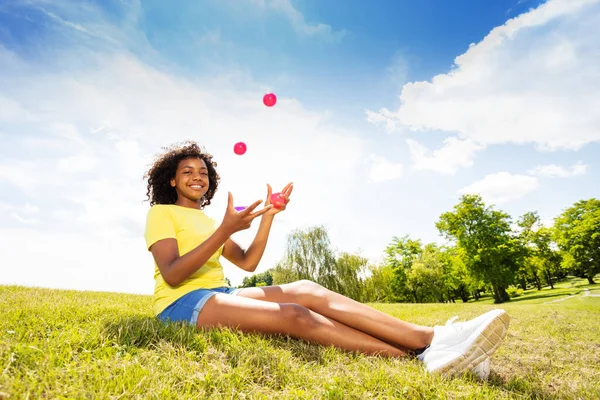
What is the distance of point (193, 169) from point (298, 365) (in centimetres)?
214

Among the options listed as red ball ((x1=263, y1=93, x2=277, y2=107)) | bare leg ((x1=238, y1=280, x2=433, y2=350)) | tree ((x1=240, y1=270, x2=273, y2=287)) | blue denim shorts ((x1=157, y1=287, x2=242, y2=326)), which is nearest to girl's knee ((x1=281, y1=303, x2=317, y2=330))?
bare leg ((x1=238, y1=280, x2=433, y2=350))

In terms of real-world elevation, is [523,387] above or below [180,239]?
Result: below

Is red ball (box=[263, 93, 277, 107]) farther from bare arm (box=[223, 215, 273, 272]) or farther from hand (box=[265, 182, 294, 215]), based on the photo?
bare arm (box=[223, 215, 273, 272])

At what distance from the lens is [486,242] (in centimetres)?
2769

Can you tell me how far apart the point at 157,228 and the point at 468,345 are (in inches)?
96.0

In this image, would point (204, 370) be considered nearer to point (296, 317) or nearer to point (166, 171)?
point (296, 317)

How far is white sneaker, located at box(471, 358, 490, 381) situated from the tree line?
20894mm

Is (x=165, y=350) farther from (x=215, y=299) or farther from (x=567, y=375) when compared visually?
(x=567, y=375)

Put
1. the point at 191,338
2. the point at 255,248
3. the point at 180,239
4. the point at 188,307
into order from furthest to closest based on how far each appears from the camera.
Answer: the point at 255,248 → the point at 180,239 → the point at 188,307 → the point at 191,338

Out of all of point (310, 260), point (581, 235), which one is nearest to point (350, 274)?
point (310, 260)

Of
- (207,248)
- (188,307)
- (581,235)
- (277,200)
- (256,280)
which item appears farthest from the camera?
(256,280)

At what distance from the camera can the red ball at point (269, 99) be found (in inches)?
173

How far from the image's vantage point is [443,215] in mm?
30703

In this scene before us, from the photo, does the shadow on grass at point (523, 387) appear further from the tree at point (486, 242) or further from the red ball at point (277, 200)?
the tree at point (486, 242)
